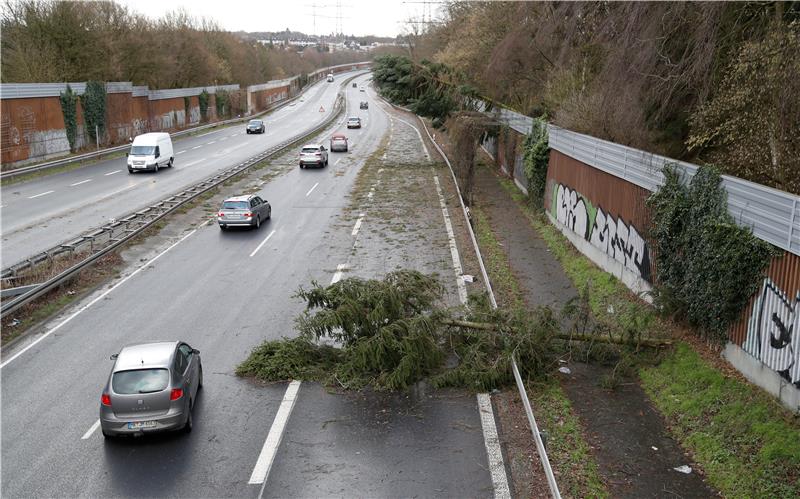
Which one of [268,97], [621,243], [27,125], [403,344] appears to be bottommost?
[403,344]

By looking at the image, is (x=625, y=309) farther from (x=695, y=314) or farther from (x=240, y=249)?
(x=240, y=249)

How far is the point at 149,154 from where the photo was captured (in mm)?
44562

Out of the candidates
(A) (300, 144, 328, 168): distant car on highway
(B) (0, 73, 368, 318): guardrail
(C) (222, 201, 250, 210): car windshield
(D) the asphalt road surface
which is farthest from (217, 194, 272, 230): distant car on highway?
(A) (300, 144, 328, 168): distant car on highway

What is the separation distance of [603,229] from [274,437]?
13.4 metres

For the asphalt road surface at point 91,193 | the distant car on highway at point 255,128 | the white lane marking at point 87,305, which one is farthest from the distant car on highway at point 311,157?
the distant car on highway at point 255,128

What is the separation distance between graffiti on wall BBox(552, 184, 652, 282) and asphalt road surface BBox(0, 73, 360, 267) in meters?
19.1

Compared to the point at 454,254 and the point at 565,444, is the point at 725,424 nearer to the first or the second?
the point at 565,444

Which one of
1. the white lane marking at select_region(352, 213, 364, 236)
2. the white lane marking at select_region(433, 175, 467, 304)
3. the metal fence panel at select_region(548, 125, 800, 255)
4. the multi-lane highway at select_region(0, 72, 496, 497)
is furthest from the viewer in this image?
the white lane marking at select_region(352, 213, 364, 236)

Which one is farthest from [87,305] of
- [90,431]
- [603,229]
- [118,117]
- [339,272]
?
[118,117]

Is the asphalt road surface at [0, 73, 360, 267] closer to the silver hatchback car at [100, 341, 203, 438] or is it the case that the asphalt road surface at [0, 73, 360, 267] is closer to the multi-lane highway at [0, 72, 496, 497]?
the multi-lane highway at [0, 72, 496, 497]

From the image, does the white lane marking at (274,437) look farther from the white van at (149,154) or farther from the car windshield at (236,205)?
the white van at (149,154)

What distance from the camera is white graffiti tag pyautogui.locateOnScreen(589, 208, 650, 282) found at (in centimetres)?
1806

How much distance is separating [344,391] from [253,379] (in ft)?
6.80

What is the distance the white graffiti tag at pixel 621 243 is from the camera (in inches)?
711
